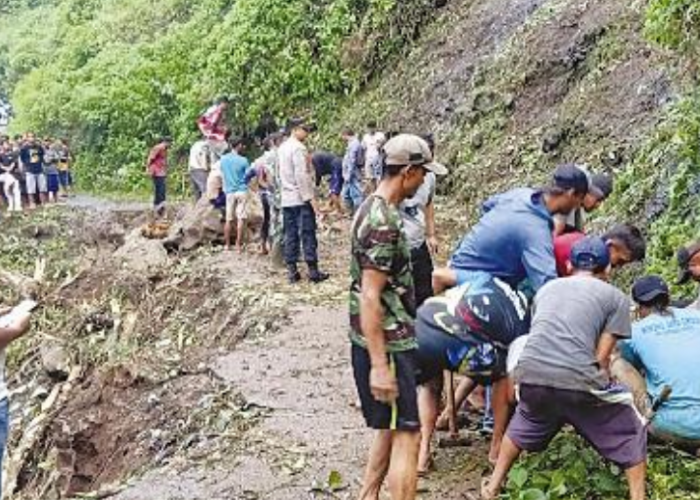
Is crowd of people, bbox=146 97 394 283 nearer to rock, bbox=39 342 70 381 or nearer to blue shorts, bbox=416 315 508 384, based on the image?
blue shorts, bbox=416 315 508 384

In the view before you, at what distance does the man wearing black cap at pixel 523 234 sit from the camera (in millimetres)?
5848

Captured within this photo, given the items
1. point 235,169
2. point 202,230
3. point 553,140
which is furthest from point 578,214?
point 202,230

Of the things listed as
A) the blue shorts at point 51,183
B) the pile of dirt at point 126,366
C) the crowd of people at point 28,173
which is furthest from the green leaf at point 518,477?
the blue shorts at point 51,183

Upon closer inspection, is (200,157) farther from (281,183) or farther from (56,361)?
(56,361)

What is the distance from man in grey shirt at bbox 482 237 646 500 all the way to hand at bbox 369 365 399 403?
0.67 metres

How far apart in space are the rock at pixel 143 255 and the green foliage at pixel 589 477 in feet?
31.6

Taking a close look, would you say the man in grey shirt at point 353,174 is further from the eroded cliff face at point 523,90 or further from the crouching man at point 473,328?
the crouching man at point 473,328

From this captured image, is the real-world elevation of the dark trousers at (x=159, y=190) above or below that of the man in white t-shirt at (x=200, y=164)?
below

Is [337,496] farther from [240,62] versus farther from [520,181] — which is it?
[240,62]

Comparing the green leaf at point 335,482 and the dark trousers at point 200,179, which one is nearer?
the green leaf at point 335,482

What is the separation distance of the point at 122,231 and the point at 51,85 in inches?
456

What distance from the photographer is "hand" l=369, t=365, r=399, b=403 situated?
16.7ft

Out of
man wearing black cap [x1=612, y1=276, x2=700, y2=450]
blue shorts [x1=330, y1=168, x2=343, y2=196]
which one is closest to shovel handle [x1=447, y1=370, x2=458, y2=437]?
man wearing black cap [x1=612, y1=276, x2=700, y2=450]

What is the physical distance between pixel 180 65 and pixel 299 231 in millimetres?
16192
